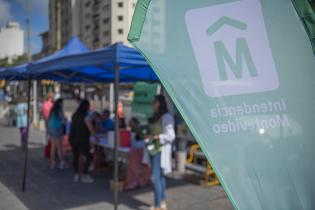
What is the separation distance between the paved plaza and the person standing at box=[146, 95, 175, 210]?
2.22ft

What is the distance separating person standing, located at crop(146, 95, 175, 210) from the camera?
4637mm

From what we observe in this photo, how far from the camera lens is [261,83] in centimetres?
178

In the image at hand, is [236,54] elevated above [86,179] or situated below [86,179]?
above

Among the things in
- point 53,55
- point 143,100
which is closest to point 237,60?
point 53,55

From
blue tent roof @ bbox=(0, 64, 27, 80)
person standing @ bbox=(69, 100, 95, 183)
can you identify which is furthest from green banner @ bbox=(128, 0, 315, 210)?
blue tent roof @ bbox=(0, 64, 27, 80)

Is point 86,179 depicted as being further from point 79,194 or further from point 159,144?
point 159,144

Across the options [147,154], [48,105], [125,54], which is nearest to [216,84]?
[125,54]

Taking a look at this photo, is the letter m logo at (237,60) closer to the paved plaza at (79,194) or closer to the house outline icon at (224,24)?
the house outline icon at (224,24)

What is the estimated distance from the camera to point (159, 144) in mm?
4645

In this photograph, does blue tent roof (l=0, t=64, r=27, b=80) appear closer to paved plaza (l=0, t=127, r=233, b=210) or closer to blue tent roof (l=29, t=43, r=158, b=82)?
blue tent roof (l=29, t=43, r=158, b=82)

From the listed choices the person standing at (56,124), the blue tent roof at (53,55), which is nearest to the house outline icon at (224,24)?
the blue tent roof at (53,55)

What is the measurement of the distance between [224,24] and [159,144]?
9.94ft

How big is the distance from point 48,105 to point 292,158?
832 centimetres

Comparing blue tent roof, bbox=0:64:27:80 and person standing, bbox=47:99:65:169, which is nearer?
blue tent roof, bbox=0:64:27:80
